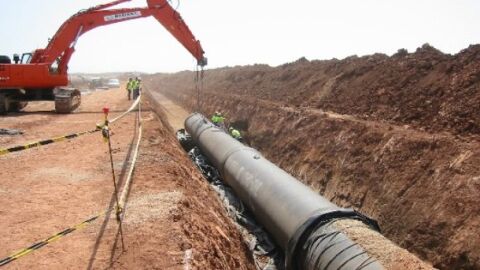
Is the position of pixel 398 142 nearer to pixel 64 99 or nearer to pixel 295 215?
pixel 295 215

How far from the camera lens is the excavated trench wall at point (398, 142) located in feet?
32.6

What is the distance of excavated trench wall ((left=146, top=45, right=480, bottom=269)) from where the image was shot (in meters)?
9.95

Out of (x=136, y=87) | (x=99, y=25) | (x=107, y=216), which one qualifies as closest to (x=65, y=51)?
(x=99, y=25)

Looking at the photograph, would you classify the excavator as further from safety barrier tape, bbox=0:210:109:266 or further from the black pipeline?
safety barrier tape, bbox=0:210:109:266

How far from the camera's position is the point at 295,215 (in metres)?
8.69

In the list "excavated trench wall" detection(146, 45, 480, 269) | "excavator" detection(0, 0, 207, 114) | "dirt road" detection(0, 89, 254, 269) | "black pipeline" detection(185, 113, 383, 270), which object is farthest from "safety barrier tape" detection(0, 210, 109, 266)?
"excavator" detection(0, 0, 207, 114)

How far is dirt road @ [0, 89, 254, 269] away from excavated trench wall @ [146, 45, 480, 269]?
451 centimetres

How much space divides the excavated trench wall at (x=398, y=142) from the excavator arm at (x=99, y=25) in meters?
6.09

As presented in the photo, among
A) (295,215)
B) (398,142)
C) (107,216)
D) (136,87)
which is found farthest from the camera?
(136,87)

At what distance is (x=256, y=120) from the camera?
80.2 ft

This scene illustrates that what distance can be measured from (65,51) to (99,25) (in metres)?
2.14

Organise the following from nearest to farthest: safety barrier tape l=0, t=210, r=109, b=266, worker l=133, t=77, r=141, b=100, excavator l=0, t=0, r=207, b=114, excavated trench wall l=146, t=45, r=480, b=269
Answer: safety barrier tape l=0, t=210, r=109, b=266 < excavated trench wall l=146, t=45, r=480, b=269 < excavator l=0, t=0, r=207, b=114 < worker l=133, t=77, r=141, b=100

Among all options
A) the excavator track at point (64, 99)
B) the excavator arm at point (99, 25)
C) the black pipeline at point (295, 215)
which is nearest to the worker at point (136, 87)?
the excavator track at point (64, 99)

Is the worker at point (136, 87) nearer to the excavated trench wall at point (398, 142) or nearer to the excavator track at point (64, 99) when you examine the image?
the excavator track at point (64, 99)
